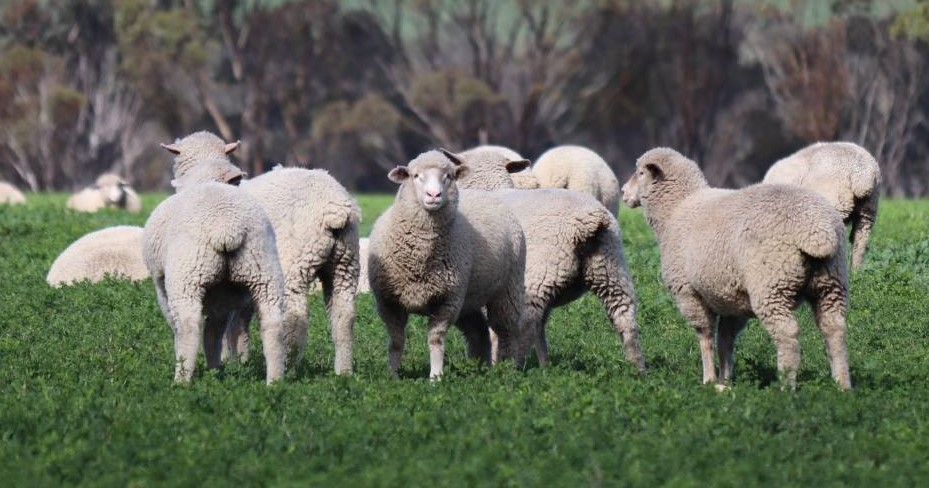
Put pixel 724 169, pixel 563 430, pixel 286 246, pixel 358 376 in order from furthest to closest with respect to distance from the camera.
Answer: pixel 724 169, pixel 286 246, pixel 358 376, pixel 563 430

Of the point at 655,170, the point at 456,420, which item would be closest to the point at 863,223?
the point at 655,170

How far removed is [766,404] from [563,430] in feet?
4.51

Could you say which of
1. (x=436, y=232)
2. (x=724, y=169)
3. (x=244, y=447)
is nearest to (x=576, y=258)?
(x=436, y=232)

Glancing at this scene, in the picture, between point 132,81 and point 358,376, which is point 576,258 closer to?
point 358,376

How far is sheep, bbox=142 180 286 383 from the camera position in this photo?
10.1m

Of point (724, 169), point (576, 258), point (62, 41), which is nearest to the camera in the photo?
point (576, 258)

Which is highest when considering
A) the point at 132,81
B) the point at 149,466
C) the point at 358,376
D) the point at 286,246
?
the point at 132,81

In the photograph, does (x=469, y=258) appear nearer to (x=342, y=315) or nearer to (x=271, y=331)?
(x=342, y=315)

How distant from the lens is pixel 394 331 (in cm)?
1105

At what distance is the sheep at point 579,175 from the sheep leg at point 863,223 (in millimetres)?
3997

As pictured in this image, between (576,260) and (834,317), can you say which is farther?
(576,260)

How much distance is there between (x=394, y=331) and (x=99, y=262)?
25.5 ft

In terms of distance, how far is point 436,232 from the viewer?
1083cm

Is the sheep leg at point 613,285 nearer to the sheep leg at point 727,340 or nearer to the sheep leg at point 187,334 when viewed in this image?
the sheep leg at point 727,340
